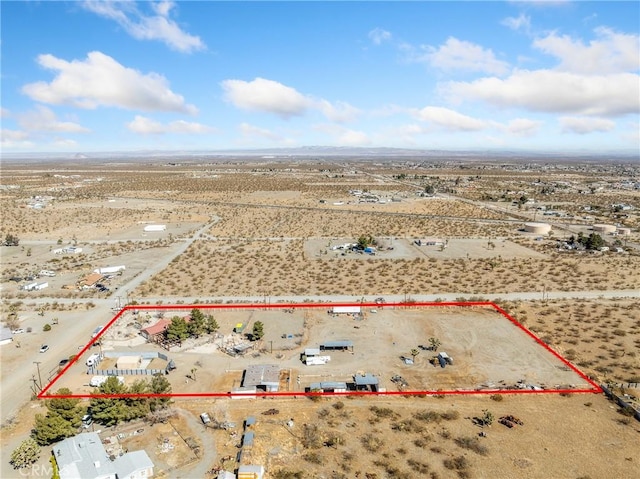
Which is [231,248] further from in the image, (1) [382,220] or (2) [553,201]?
(2) [553,201]

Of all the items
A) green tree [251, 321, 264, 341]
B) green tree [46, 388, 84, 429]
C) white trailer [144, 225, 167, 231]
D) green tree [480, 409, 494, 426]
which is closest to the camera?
green tree [46, 388, 84, 429]

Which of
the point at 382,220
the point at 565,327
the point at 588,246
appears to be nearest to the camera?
the point at 565,327

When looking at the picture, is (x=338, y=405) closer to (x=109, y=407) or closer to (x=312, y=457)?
(x=312, y=457)

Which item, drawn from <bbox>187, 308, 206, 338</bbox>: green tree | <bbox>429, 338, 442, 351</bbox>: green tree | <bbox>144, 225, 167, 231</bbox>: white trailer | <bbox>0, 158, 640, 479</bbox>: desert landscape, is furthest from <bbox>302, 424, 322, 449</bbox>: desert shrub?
<bbox>144, 225, 167, 231</bbox>: white trailer

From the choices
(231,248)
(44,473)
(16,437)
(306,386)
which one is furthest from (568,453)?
(231,248)

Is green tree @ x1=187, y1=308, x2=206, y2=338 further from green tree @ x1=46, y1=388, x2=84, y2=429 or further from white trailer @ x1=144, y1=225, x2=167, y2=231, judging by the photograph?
white trailer @ x1=144, y1=225, x2=167, y2=231

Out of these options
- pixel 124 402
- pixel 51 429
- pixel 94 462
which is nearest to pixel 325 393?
pixel 124 402
